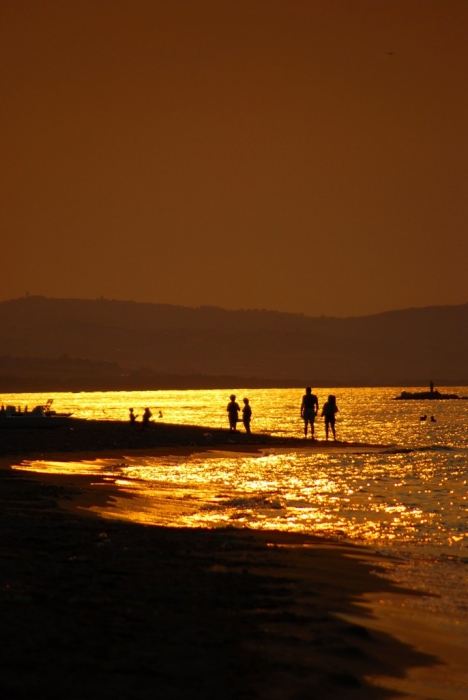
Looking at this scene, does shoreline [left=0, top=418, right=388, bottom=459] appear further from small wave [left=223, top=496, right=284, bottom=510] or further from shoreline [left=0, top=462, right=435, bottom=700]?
shoreline [left=0, top=462, right=435, bottom=700]

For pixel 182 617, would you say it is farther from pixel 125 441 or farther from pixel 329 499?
pixel 125 441

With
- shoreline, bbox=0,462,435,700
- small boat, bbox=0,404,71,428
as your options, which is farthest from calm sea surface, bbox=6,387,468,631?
small boat, bbox=0,404,71,428

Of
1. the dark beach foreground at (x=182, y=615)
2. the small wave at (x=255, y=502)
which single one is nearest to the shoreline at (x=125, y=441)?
the small wave at (x=255, y=502)

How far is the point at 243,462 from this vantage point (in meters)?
30.8

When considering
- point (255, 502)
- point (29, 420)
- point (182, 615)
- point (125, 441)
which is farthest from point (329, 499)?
point (29, 420)

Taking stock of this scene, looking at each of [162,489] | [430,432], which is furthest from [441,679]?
[430,432]

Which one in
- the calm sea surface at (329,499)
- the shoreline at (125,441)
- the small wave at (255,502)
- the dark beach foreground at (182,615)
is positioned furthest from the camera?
the shoreline at (125,441)

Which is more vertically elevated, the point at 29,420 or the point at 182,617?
the point at 29,420

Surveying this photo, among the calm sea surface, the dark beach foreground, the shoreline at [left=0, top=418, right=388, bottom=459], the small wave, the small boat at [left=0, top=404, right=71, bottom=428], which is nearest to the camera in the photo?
the dark beach foreground

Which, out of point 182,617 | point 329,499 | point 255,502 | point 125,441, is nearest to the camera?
point 182,617

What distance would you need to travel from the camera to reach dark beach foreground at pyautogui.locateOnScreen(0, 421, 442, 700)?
712cm

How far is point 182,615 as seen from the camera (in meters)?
8.85

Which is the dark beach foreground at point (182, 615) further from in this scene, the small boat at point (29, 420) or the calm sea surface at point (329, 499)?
the small boat at point (29, 420)

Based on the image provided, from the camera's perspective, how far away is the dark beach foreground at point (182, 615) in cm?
712
